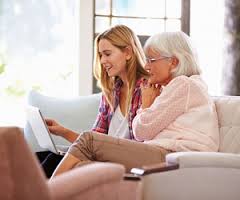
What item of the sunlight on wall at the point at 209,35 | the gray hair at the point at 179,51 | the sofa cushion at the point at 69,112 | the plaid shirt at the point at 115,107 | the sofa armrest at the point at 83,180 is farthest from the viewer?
the sunlight on wall at the point at 209,35

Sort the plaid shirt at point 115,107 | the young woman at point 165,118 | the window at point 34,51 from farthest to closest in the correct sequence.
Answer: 1. the window at point 34,51
2. the plaid shirt at point 115,107
3. the young woman at point 165,118

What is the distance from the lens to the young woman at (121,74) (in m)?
3.09

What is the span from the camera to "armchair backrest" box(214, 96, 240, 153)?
2.86 m

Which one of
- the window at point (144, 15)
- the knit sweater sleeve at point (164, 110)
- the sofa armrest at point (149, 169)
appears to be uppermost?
the window at point (144, 15)

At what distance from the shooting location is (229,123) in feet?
9.57

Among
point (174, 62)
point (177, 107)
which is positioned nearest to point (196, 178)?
point (177, 107)

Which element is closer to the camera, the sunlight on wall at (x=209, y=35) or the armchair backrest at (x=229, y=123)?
the armchair backrest at (x=229, y=123)

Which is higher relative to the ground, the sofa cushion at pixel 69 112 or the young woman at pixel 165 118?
the young woman at pixel 165 118

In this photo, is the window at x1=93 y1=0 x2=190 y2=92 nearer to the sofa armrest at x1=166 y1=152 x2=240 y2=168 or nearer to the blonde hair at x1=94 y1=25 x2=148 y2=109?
the blonde hair at x1=94 y1=25 x2=148 y2=109

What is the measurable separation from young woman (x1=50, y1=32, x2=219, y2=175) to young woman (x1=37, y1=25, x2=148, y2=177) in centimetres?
16

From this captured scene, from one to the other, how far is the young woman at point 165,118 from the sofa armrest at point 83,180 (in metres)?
0.78

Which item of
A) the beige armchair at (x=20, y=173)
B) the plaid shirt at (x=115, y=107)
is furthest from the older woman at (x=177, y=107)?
the beige armchair at (x=20, y=173)

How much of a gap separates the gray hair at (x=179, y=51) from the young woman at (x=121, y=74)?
9.9 inches

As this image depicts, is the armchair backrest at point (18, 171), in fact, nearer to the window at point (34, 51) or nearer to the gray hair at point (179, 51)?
the gray hair at point (179, 51)
